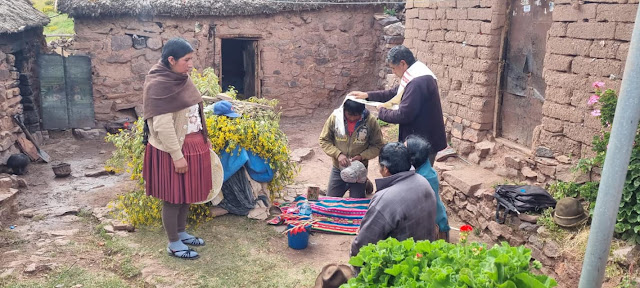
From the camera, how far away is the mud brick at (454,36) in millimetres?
6536

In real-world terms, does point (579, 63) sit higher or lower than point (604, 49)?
lower

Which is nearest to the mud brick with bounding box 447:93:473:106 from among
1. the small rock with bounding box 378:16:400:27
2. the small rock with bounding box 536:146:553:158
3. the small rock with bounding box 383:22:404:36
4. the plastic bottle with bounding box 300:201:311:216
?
the small rock with bounding box 536:146:553:158

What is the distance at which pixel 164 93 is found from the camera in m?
4.33

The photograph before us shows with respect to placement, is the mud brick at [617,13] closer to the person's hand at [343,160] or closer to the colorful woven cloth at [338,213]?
the person's hand at [343,160]

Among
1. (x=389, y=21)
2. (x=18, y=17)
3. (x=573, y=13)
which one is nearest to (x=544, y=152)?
(x=573, y=13)

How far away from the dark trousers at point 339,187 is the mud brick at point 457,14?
2.51m

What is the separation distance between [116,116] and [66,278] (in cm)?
620

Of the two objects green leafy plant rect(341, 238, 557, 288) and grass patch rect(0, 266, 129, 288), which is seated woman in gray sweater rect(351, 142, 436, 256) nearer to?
green leafy plant rect(341, 238, 557, 288)

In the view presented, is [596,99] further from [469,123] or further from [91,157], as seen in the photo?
[91,157]

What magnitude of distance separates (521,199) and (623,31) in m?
1.65

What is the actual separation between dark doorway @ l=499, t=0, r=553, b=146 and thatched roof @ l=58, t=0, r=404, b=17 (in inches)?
207

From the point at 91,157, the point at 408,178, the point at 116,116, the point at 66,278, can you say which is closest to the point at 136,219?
the point at 66,278

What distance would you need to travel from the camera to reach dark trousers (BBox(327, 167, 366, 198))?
5488 mm

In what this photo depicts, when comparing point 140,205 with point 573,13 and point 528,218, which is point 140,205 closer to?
point 528,218
